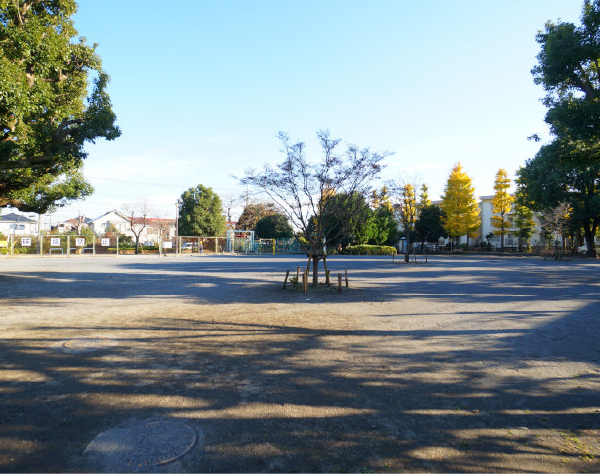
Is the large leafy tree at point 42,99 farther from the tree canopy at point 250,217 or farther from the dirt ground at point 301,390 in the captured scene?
the tree canopy at point 250,217

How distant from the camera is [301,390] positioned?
12.6 feet

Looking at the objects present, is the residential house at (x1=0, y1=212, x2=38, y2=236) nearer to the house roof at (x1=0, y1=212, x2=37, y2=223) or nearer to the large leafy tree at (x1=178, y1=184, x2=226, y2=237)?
the house roof at (x1=0, y1=212, x2=37, y2=223)

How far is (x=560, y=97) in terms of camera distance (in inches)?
587

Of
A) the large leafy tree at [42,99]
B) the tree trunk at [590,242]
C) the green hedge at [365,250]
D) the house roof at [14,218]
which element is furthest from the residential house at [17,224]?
the tree trunk at [590,242]

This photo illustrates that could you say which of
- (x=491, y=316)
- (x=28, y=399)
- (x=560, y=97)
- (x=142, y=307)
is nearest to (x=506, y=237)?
(x=560, y=97)

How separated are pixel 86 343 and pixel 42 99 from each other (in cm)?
758

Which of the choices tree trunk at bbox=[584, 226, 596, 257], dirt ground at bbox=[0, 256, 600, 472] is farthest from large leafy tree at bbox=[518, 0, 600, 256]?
tree trunk at bbox=[584, 226, 596, 257]

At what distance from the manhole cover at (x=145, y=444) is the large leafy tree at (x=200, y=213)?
44688mm

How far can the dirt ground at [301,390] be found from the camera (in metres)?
2.65

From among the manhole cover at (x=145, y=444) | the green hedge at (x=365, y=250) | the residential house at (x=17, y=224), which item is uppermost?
the residential house at (x=17, y=224)

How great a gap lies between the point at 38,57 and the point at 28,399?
33.1 ft

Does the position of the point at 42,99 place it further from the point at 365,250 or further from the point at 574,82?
the point at 365,250

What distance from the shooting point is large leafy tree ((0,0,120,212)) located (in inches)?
355

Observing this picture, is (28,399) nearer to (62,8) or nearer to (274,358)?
(274,358)
